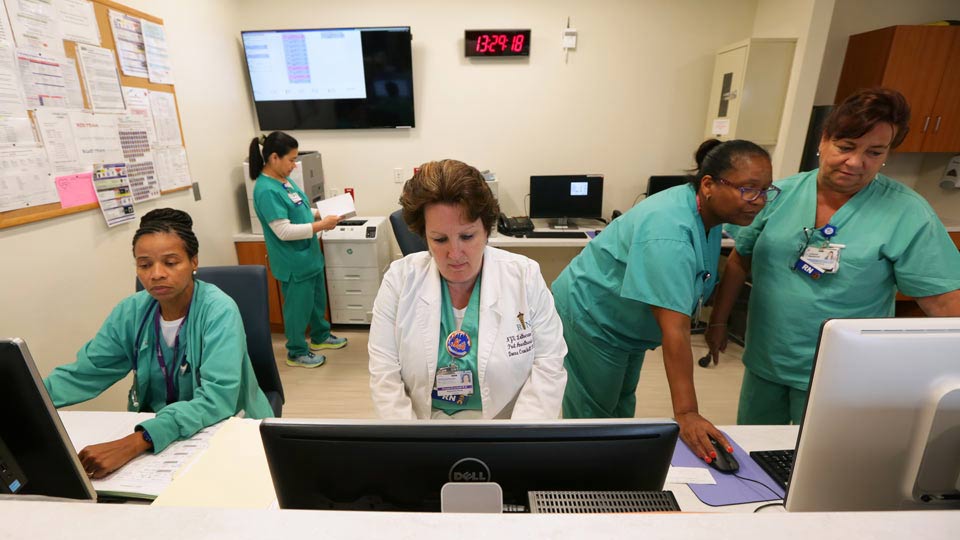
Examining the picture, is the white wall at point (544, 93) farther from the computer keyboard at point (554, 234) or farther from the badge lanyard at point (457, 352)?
the badge lanyard at point (457, 352)

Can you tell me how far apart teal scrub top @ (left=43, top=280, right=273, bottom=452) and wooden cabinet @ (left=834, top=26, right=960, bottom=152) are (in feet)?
12.9

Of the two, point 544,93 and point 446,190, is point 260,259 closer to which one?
point 544,93

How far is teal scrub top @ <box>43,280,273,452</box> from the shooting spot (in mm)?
1311

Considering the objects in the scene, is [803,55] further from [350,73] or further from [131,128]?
[131,128]

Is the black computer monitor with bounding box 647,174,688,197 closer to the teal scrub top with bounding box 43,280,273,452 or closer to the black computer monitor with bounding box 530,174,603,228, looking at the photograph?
the black computer monitor with bounding box 530,174,603,228

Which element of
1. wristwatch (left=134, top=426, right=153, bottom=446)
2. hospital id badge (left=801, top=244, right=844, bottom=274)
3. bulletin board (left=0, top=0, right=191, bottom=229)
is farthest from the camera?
bulletin board (left=0, top=0, right=191, bottom=229)

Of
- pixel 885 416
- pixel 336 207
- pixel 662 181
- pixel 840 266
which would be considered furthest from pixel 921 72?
pixel 336 207

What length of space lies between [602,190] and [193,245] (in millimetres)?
3048

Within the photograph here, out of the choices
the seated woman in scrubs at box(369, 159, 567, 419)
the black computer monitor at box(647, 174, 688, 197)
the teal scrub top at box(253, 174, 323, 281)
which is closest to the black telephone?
the black computer monitor at box(647, 174, 688, 197)

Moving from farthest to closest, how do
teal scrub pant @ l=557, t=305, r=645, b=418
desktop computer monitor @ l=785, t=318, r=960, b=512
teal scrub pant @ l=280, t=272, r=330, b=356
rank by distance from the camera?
teal scrub pant @ l=280, t=272, r=330, b=356 → teal scrub pant @ l=557, t=305, r=645, b=418 → desktop computer monitor @ l=785, t=318, r=960, b=512

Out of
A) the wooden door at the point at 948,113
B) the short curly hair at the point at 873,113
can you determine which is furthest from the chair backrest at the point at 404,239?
the wooden door at the point at 948,113

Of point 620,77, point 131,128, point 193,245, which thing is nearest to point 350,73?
point 131,128

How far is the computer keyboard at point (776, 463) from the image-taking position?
1.03 meters

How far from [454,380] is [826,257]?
1137 mm
